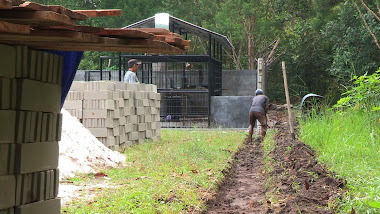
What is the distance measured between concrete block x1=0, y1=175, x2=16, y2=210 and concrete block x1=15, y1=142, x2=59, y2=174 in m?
0.11

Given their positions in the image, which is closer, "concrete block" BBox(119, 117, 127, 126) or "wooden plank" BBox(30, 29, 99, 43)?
"wooden plank" BBox(30, 29, 99, 43)

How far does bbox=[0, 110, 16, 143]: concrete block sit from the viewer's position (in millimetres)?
4586

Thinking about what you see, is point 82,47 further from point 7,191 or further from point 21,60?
point 7,191

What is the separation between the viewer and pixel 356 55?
Result: 23.4m

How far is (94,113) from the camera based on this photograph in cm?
1345

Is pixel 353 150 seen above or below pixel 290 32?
below

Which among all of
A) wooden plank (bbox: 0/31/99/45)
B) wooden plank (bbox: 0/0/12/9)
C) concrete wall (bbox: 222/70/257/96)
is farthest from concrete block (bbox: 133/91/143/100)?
wooden plank (bbox: 0/0/12/9)

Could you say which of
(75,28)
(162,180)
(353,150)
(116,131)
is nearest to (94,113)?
(116,131)

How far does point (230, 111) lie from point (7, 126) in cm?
1756

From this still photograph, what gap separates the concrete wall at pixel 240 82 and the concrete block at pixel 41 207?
20183mm

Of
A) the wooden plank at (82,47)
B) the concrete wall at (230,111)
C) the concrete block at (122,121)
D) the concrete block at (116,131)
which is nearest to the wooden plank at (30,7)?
the wooden plank at (82,47)

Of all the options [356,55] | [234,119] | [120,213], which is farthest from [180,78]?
[120,213]

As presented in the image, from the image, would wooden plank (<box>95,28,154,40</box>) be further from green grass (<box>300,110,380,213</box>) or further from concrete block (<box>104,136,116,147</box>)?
concrete block (<box>104,136,116,147</box>)

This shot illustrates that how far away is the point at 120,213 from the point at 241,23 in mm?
25766
